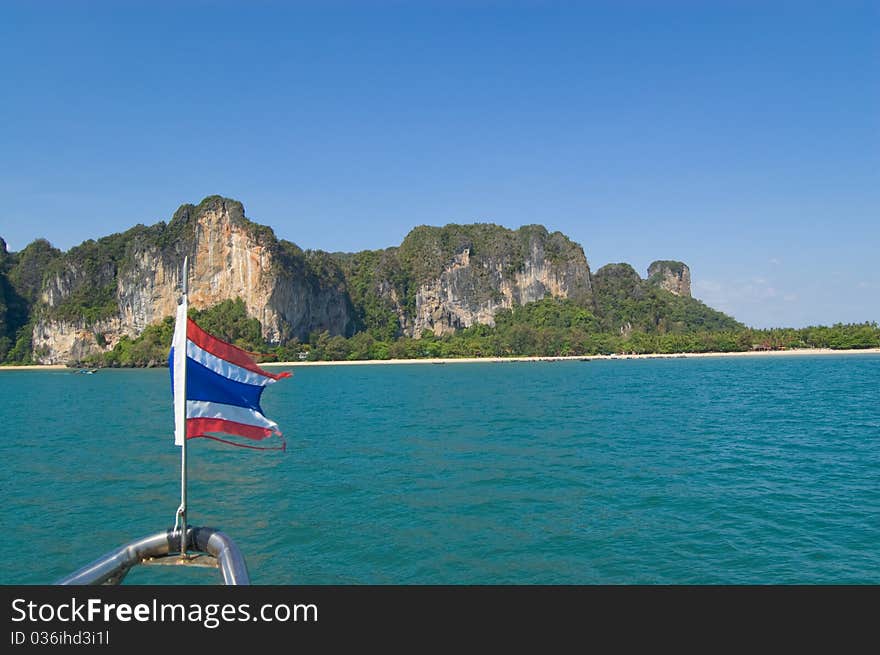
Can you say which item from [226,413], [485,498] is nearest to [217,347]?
[226,413]

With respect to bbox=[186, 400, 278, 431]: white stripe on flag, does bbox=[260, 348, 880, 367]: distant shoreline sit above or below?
below

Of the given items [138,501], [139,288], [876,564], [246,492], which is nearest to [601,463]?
[876,564]

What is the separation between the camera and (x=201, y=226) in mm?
187750

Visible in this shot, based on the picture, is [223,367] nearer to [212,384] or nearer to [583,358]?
[212,384]

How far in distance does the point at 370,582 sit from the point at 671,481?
13.8 metres

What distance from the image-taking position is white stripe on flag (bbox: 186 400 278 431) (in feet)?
29.9

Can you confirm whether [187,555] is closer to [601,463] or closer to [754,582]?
[754,582]

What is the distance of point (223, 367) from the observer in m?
9.27

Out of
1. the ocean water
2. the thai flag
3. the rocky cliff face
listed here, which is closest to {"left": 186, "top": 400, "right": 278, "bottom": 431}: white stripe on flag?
the thai flag

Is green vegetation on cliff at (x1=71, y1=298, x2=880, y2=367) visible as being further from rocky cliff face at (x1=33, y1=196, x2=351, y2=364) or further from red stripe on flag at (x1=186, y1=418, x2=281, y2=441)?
red stripe on flag at (x1=186, y1=418, x2=281, y2=441)

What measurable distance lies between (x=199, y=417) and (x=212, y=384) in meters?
0.50

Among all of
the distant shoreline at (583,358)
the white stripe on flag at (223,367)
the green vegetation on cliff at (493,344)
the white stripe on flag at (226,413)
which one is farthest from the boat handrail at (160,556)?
the green vegetation on cliff at (493,344)

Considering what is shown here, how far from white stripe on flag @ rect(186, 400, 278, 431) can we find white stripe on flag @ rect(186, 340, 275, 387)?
0.43 m
